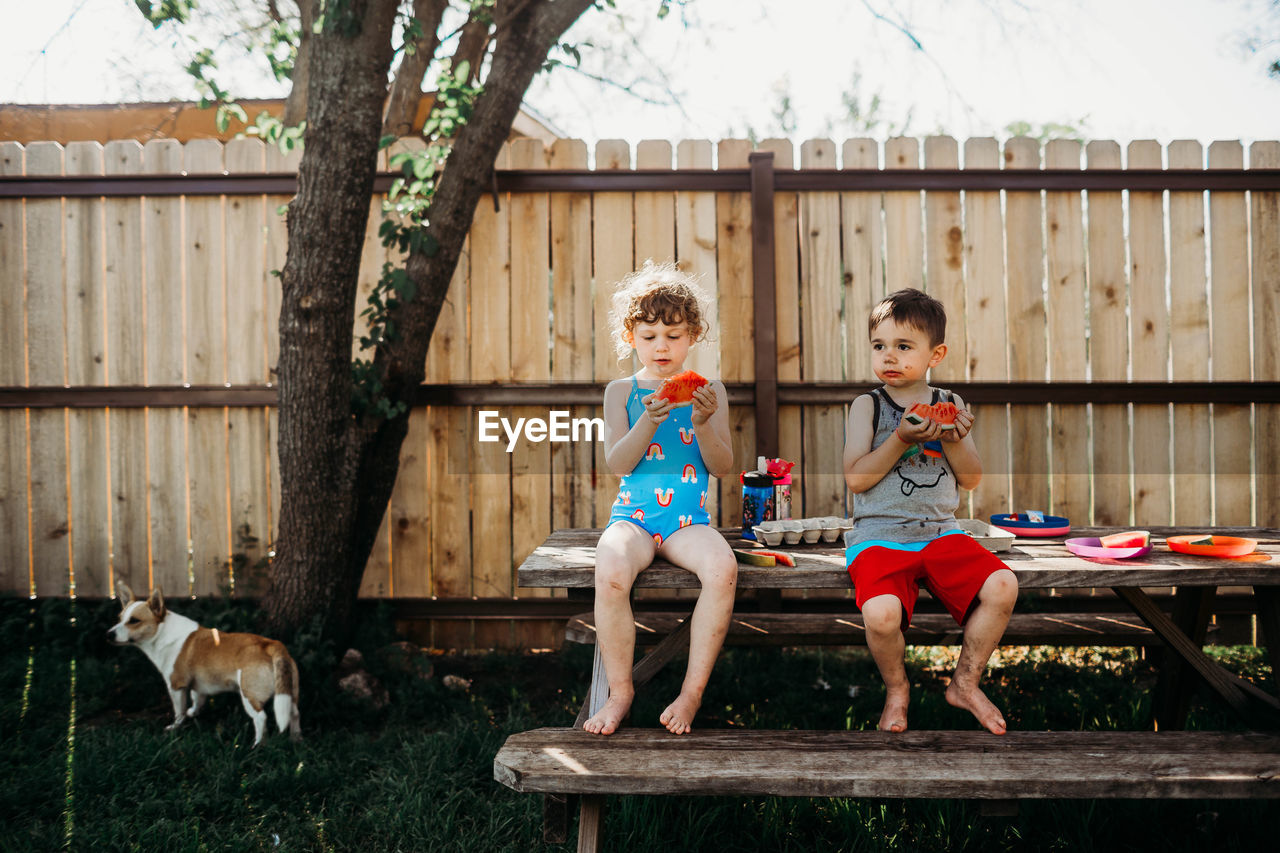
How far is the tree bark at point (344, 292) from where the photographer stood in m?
3.32

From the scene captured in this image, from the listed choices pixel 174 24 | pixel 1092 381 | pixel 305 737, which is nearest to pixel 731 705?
pixel 305 737

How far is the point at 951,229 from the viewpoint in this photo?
168 inches

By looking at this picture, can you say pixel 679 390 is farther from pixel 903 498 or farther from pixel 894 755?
pixel 894 755

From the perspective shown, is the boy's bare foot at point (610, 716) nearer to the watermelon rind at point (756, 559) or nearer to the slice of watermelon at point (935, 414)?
the watermelon rind at point (756, 559)

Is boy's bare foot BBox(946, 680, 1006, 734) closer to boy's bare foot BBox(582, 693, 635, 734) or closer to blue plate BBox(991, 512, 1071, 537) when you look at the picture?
blue plate BBox(991, 512, 1071, 537)

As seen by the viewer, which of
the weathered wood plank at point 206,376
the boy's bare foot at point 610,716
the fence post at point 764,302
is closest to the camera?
the boy's bare foot at point 610,716

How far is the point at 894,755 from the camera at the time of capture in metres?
1.97

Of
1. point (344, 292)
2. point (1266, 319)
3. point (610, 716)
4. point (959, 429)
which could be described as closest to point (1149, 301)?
point (1266, 319)

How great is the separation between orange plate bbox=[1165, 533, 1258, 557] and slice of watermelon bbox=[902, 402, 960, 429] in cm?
86

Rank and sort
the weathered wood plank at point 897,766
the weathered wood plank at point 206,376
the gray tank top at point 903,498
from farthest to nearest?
the weathered wood plank at point 206,376 → the gray tank top at point 903,498 → the weathered wood plank at point 897,766

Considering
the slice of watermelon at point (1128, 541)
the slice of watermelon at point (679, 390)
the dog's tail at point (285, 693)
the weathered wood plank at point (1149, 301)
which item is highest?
the weathered wood plank at point (1149, 301)

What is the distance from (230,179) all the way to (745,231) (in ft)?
9.25

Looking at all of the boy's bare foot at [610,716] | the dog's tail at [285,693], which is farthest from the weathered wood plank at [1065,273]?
the dog's tail at [285,693]

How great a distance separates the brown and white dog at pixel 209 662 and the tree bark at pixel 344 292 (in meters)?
0.36
